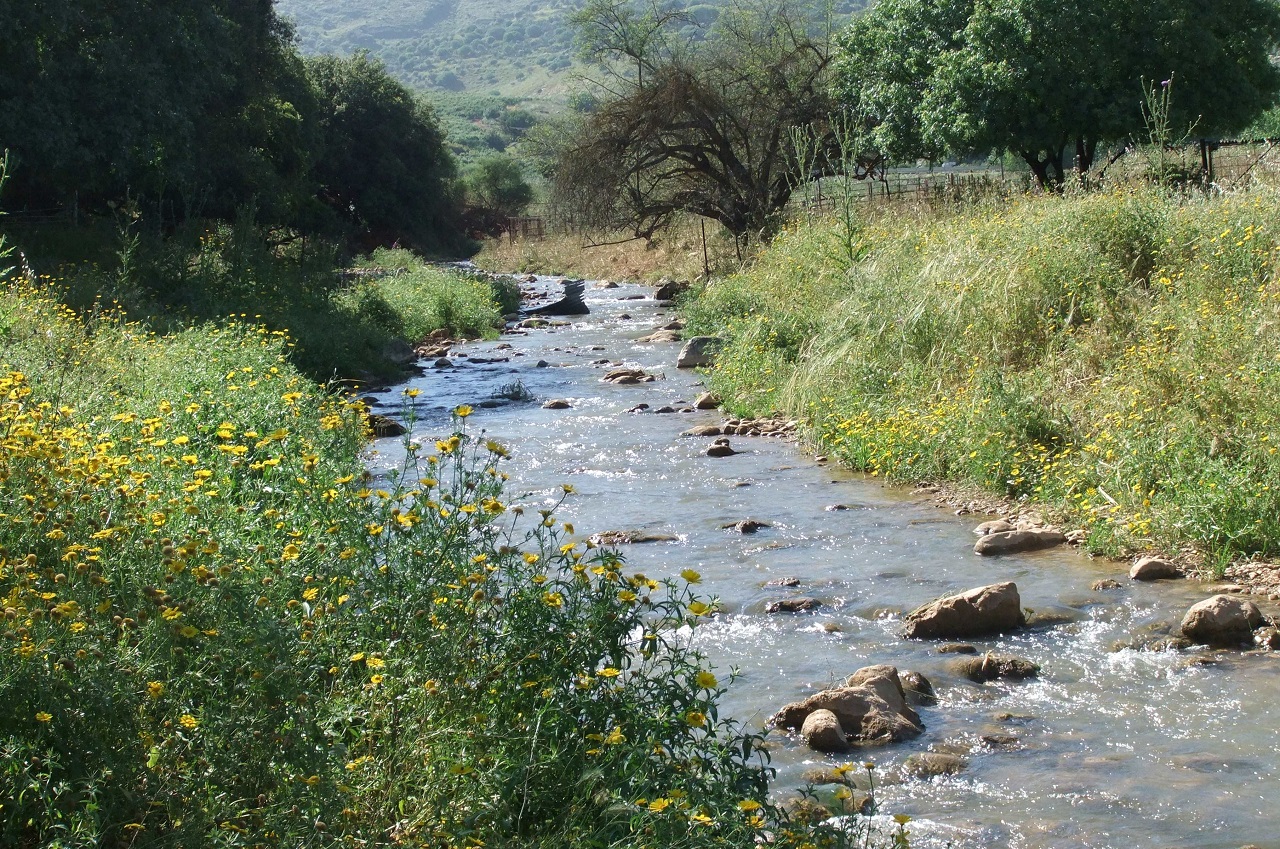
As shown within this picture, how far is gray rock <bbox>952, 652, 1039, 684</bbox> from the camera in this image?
19.0 feet

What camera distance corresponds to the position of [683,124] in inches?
1099

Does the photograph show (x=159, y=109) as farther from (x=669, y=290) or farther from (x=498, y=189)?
(x=498, y=189)

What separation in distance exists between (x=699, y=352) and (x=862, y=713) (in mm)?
13727

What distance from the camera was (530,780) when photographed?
3328 millimetres

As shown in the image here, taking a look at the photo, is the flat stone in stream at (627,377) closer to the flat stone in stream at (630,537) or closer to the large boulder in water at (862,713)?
the flat stone in stream at (630,537)

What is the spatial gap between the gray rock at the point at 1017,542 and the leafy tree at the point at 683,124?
61.6ft

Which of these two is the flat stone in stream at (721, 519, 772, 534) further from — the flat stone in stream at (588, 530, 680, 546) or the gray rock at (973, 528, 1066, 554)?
the gray rock at (973, 528, 1066, 554)

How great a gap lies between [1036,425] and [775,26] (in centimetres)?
2594

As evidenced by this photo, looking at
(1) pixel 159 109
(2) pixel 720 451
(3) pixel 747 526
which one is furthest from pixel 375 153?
(3) pixel 747 526

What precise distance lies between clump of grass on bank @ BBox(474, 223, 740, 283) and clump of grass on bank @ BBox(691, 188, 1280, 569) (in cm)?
1261

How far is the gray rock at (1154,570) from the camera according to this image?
7.09 meters

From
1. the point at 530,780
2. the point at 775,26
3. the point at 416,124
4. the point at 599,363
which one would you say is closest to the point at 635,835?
the point at 530,780

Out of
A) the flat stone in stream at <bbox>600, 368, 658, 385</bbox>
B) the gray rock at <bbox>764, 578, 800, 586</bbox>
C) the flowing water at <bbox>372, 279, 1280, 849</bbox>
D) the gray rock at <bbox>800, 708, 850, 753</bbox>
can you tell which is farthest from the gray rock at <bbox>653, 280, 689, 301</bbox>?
the gray rock at <bbox>800, 708, 850, 753</bbox>

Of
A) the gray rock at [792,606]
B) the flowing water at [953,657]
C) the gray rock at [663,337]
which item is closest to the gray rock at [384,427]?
the flowing water at [953,657]
